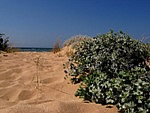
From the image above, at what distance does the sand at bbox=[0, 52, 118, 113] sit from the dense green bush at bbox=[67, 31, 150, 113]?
16 cm

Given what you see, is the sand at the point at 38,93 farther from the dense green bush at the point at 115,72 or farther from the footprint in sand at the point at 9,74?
the dense green bush at the point at 115,72

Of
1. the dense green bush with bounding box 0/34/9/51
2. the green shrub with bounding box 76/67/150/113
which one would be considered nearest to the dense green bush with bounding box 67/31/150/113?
the green shrub with bounding box 76/67/150/113

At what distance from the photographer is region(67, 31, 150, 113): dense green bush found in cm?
238

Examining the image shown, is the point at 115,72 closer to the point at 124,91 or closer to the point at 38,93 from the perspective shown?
the point at 124,91

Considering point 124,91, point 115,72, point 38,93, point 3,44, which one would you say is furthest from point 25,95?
point 3,44

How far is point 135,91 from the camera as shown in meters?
2.38

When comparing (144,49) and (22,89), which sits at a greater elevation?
(144,49)

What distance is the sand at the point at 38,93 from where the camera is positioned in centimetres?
259

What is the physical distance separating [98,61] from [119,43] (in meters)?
0.43

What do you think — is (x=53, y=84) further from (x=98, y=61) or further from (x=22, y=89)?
(x=98, y=61)

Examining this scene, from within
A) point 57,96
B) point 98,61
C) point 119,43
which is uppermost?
point 119,43

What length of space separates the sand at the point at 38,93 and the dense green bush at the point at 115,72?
157mm

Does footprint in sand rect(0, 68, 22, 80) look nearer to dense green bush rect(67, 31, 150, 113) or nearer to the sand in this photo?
the sand

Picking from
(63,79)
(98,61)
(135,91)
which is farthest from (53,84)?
(135,91)
